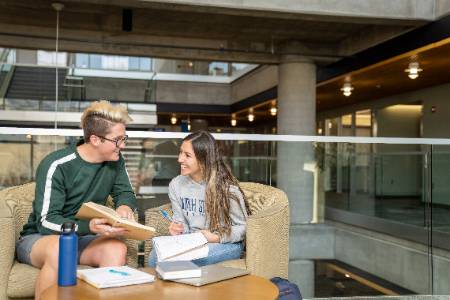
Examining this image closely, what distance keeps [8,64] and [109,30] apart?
732cm

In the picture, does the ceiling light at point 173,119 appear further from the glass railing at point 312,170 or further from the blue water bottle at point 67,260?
the blue water bottle at point 67,260

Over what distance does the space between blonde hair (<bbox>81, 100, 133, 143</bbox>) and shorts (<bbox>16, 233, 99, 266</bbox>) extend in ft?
1.49

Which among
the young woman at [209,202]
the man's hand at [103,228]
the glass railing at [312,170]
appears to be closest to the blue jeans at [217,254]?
the young woman at [209,202]

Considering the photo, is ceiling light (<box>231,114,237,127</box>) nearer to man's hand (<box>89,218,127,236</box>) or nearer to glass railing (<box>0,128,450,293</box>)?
glass railing (<box>0,128,450,293</box>)

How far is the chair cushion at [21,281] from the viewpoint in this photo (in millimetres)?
2264

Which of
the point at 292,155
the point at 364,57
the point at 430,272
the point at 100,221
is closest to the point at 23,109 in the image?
the point at 364,57

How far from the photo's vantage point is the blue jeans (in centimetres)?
246

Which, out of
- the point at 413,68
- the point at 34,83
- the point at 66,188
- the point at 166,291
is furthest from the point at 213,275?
the point at 34,83

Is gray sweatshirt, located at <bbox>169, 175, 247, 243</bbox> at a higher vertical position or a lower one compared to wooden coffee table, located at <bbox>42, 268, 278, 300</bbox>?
higher

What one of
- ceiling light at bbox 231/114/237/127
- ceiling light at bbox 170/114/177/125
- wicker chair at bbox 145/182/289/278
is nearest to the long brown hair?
wicker chair at bbox 145/182/289/278

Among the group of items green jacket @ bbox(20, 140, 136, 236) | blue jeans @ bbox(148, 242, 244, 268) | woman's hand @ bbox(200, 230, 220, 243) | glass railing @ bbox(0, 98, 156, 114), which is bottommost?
blue jeans @ bbox(148, 242, 244, 268)

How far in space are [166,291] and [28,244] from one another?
2.82 feet

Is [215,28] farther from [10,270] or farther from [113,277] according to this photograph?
[113,277]

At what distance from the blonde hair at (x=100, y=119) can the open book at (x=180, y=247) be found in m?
0.59
